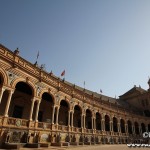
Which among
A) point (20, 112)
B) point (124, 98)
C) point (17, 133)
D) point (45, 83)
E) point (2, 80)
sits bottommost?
point (17, 133)

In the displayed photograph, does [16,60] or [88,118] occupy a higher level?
[16,60]

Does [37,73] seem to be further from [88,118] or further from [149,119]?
[149,119]

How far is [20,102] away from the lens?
2125 centimetres

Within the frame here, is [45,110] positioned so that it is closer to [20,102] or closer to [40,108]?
[40,108]

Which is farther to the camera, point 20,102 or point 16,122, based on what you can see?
point 20,102

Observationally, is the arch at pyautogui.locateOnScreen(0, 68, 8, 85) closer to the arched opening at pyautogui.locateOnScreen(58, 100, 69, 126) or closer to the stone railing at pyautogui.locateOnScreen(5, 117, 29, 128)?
the stone railing at pyautogui.locateOnScreen(5, 117, 29, 128)

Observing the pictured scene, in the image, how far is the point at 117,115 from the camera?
38.2 m

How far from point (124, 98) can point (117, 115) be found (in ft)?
83.2

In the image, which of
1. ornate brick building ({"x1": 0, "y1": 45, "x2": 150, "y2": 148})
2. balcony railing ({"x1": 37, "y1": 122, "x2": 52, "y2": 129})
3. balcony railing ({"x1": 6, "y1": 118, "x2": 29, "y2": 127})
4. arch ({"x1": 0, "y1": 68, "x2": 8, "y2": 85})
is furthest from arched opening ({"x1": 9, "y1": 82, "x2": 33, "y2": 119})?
balcony railing ({"x1": 6, "y1": 118, "x2": 29, "y2": 127})

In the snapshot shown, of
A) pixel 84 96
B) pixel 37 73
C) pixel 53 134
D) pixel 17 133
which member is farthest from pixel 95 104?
pixel 17 133

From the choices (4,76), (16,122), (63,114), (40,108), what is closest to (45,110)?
(40,108)

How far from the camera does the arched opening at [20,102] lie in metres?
20.0

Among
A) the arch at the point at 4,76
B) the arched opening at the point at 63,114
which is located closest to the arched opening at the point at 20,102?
the arch at the point at 4,76

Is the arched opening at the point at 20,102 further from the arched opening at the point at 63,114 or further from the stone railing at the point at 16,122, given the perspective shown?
the arched opening at the point at 63,114
